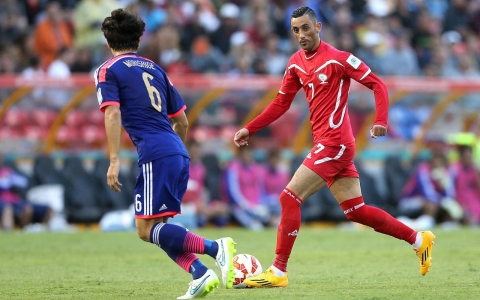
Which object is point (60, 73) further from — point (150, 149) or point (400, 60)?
point (150, 149)

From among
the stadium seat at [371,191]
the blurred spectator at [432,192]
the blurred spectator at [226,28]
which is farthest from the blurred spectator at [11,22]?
the blurred spectator at [432,192]

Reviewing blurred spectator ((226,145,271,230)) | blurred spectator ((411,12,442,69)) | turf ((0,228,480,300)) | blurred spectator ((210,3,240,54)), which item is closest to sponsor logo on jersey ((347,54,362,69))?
turf ((0,228,480,300))

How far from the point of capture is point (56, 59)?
1792 cm

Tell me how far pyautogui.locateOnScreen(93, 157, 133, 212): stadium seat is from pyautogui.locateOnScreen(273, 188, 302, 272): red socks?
8863 millimetres

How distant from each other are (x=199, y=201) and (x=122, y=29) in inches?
384

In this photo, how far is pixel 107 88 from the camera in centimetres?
695

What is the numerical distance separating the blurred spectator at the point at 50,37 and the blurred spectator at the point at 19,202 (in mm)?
2788

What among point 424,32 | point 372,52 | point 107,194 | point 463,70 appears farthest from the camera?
point 424,32

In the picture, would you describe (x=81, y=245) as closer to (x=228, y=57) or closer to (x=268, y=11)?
(x=228, y=57)

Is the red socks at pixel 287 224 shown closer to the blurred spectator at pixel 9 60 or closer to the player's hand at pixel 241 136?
Result: the player's hand at pixel 241 136

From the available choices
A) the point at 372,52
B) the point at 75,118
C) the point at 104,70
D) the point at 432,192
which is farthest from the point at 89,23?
the point at 104,70

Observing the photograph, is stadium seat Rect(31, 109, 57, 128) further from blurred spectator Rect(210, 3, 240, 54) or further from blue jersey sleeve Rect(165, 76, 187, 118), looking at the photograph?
blue jersey sleeve Rect(165, 76, 187, 118)

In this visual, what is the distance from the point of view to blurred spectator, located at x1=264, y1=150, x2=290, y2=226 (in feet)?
55.8

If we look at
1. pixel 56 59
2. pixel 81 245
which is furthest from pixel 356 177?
pixel 56 59
